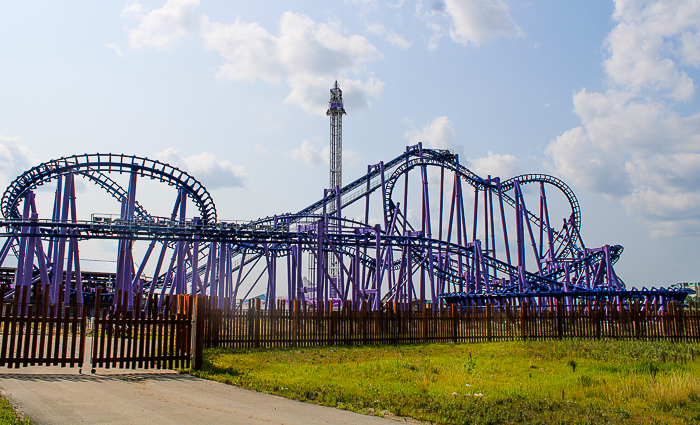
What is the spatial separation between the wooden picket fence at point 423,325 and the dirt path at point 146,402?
16.8 ft

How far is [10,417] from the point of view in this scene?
202 inches

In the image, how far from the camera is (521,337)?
1689 cm

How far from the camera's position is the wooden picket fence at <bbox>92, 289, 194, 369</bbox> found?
8.65 m

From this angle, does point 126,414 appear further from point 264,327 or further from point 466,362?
point 264,327

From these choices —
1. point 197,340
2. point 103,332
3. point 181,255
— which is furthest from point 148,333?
point 181,255

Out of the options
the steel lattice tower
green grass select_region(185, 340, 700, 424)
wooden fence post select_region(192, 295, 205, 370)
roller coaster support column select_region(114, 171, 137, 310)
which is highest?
the steel lattice tower

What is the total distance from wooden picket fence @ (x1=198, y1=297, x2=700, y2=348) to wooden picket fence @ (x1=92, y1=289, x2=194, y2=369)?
3.61 m

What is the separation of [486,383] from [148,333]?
582 cm

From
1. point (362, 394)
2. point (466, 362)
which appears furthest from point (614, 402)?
point (466, 362)

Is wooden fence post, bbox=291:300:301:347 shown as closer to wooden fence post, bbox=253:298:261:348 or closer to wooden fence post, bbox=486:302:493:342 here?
wooden fence post, bbox=253:298:261:348

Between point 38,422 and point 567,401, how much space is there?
6404mm

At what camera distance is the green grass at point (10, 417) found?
16.3 feet

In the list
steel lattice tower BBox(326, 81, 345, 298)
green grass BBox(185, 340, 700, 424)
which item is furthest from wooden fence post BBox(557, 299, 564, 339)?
steel lattice tower BBox(326, 81, 345, 298)

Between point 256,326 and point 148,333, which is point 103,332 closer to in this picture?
point 148,333
